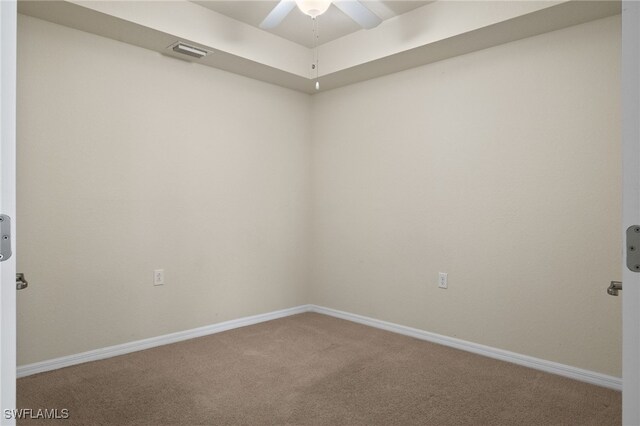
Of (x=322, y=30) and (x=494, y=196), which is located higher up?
(x=322, y=30)

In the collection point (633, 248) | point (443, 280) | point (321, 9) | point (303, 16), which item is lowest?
point (443, 280)

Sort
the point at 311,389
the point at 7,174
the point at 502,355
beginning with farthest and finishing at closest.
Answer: the point at 502,355 < the point at 311,389 < the point at 7,174

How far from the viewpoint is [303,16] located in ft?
9.77

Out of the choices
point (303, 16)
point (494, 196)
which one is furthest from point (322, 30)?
point (494, 196)

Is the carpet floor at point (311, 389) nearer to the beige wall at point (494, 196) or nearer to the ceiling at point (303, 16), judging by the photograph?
the beige wall at point (494, 196)

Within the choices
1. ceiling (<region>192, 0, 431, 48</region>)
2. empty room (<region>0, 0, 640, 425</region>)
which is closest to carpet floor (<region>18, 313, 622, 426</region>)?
empty room (<region>0, 0, 640, 425</region>)

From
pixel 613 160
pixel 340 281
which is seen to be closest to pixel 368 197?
pixel 340 281

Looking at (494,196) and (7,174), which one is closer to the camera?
(7,174)

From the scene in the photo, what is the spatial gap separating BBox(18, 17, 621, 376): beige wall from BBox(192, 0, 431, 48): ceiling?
1.56ft

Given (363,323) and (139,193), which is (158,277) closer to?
(139,193)

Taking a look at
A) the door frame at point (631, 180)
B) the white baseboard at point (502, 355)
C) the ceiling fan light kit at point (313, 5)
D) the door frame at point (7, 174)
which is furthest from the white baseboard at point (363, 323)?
the ceiling fan light kit at point (313, 5)

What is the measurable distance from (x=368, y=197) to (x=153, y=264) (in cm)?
180

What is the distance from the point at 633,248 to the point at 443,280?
240 cm

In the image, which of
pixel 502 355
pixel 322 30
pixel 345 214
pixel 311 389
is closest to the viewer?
pixel 311 389
